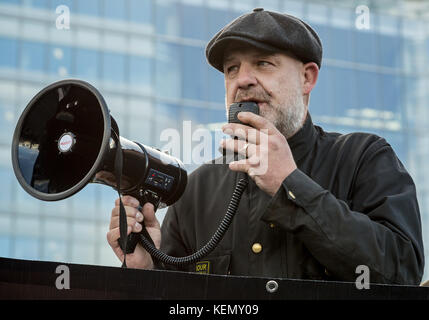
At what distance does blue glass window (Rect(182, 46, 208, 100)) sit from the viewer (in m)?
23.2

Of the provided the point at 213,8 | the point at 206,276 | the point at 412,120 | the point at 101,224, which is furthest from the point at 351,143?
the point at 412,120

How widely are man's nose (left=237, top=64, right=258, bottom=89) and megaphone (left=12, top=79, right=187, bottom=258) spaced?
41 centimetres

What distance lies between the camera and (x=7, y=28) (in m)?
22.2

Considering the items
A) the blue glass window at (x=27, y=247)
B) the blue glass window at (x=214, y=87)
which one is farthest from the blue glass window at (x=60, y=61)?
the blue glass window at (x=27, y=247)

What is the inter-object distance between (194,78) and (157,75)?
120cm

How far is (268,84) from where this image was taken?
250cm

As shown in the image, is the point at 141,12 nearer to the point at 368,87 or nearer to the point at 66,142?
the point at 368,87

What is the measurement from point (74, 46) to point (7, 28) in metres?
2.04

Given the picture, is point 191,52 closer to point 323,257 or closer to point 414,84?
point 414,84

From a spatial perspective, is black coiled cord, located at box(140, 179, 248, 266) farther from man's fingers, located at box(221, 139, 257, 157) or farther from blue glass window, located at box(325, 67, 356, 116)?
blue glass window, located at box(325, 67, 356, 116)

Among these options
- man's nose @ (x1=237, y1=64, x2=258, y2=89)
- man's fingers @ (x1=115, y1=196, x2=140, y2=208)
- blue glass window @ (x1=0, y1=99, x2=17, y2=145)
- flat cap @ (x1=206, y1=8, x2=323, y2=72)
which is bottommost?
man's fingers @ (x1=115, y1=196, x2=140, y2=208)

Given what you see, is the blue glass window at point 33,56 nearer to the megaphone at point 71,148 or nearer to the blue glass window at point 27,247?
the blue glass window at point 27,247

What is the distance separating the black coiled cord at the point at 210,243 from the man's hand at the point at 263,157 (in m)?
0.37

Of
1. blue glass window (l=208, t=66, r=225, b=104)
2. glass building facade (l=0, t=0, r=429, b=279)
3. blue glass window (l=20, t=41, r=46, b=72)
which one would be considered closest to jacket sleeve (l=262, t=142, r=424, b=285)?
glass building facade (l=0, t=0, r=429, b=279)
